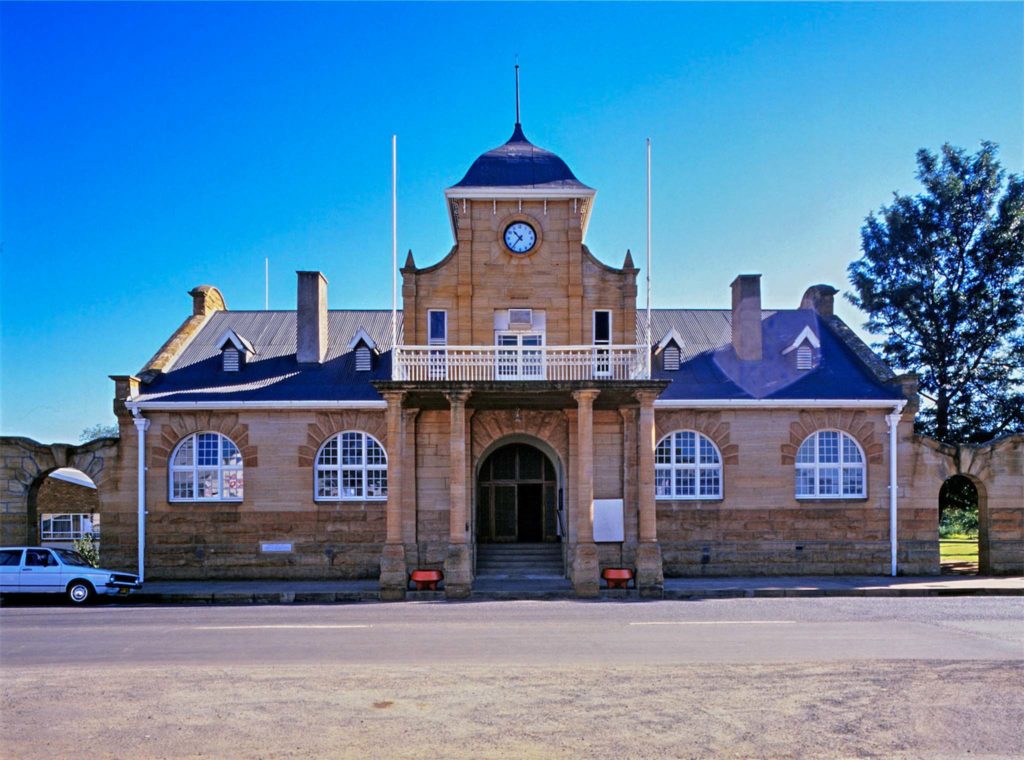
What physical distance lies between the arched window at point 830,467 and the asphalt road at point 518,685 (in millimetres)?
7404

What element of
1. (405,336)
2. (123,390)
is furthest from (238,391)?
(405,336)

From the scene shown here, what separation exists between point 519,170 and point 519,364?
680 centimetres

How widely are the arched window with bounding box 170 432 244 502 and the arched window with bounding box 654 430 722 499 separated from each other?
13.4 metres

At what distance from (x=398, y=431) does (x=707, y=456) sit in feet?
32.7

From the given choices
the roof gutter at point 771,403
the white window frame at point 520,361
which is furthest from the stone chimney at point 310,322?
the roof gutter at point 771,403

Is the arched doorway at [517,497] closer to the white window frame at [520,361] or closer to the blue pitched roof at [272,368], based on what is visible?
the white window frame at [520,361]

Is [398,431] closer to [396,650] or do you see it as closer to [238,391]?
[238,391]

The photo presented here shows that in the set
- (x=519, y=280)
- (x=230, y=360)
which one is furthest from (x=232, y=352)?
(x=519, y=280)

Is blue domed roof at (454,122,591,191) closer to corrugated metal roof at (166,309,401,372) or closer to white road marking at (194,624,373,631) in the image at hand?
corrugated metal roof at (166,309,401,372)

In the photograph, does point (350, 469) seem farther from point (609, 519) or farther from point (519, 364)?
point (609, 519)

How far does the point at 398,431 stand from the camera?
21406 millimetres

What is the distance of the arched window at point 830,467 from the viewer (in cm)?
2434

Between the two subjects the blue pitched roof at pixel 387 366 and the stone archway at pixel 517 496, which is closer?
the blue pitched roof at pixel 387 366

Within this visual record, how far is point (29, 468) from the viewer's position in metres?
24.1
